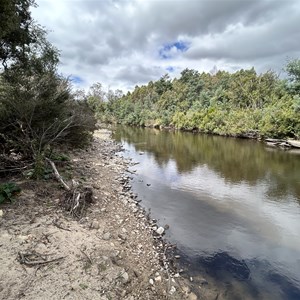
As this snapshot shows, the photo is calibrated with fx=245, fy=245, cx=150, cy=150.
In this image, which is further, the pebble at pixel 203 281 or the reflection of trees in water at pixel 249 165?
the reflection of trees in water at pixel 249 165

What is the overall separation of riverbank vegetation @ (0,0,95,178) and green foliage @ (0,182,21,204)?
4.35 feet

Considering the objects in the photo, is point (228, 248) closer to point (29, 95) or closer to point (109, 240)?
point (109, 240)

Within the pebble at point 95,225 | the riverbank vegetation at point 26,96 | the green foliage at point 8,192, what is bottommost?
the pebble at point 95,225

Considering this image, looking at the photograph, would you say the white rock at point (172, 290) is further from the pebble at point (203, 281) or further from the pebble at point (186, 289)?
the pebble at point (203, 281)

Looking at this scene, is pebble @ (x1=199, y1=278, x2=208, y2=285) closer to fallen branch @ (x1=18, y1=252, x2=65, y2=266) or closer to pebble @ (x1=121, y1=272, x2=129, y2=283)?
pebble @ (x1=121, y1=272, x2=129, y2=283)

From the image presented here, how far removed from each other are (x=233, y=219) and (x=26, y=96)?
9161 mm

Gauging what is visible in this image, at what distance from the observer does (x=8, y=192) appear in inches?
257

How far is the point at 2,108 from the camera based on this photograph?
883cm

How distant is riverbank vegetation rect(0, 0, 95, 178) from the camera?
8719 mm

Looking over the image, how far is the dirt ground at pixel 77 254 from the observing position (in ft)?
13.2

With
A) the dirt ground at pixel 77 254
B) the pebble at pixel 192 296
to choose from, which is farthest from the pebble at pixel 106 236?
the pebble at pixel 192 296

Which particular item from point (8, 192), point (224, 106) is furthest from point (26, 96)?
point (224, 106)

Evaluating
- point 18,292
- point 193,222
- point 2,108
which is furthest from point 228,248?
point 2,108

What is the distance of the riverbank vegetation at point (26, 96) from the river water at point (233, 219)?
4.66m
